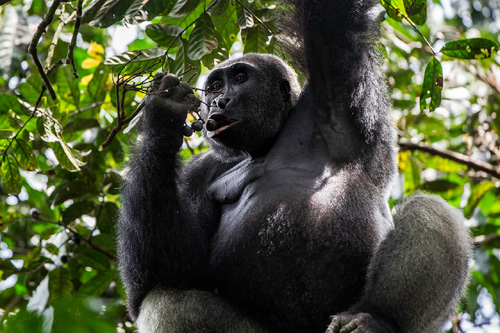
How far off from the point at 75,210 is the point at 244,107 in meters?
1.99

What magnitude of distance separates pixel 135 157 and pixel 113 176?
1.29 m

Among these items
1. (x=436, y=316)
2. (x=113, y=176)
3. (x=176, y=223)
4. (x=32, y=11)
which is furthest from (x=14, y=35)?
(x=436, y=316)

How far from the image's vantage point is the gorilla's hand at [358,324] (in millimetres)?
3609

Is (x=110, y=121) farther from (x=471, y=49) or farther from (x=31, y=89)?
(x=471, y=49)

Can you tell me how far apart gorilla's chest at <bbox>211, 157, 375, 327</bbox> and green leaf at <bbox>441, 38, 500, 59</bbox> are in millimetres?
1314

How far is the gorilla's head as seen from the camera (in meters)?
4.70

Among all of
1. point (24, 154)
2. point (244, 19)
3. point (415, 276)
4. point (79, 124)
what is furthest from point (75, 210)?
point (415, 276)

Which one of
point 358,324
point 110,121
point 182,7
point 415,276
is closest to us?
point 358,324

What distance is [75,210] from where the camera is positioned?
18.5 feet

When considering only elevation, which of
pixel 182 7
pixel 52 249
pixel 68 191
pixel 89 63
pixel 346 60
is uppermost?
pixel 182 7

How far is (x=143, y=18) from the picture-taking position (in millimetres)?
4258

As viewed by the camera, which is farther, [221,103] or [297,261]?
[221,103]

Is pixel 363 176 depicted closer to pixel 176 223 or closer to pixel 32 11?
pixel 176 223

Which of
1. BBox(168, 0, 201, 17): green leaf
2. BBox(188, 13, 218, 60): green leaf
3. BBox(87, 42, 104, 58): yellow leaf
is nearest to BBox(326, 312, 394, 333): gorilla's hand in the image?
BBox(188, 13, 218, 60): green leaf
